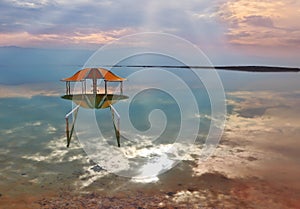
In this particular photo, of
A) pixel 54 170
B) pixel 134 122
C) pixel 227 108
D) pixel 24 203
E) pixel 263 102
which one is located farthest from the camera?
pixel 263 102

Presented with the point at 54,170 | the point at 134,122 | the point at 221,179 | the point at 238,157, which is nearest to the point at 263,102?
the point at 134,122

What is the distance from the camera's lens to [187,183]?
13.5 meters

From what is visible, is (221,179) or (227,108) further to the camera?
(227,108)

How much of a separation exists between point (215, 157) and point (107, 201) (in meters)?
7.54

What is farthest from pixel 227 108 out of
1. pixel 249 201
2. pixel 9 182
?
pixel 9 182

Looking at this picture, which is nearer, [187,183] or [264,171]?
[187,183]

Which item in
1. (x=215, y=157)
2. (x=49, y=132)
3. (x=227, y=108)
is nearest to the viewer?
(x=215, y=157)

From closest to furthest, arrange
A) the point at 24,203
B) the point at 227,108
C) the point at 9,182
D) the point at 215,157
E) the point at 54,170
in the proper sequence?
the point at 24,203 < the point at 9,182 < the point at 54,170 < the point at 215,157 < the point at 227,108

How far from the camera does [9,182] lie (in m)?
13.4

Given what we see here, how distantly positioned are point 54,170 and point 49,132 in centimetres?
821

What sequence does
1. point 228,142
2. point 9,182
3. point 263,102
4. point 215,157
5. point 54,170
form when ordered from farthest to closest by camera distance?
point 263,102 → point 228,142 → point 215,157 → point 54,170 → point 9,182

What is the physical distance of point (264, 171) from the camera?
14.9 meters

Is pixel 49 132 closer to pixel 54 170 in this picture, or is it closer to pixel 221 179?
pixel 54 170

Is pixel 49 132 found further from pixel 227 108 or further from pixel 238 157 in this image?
pixel 227 108
